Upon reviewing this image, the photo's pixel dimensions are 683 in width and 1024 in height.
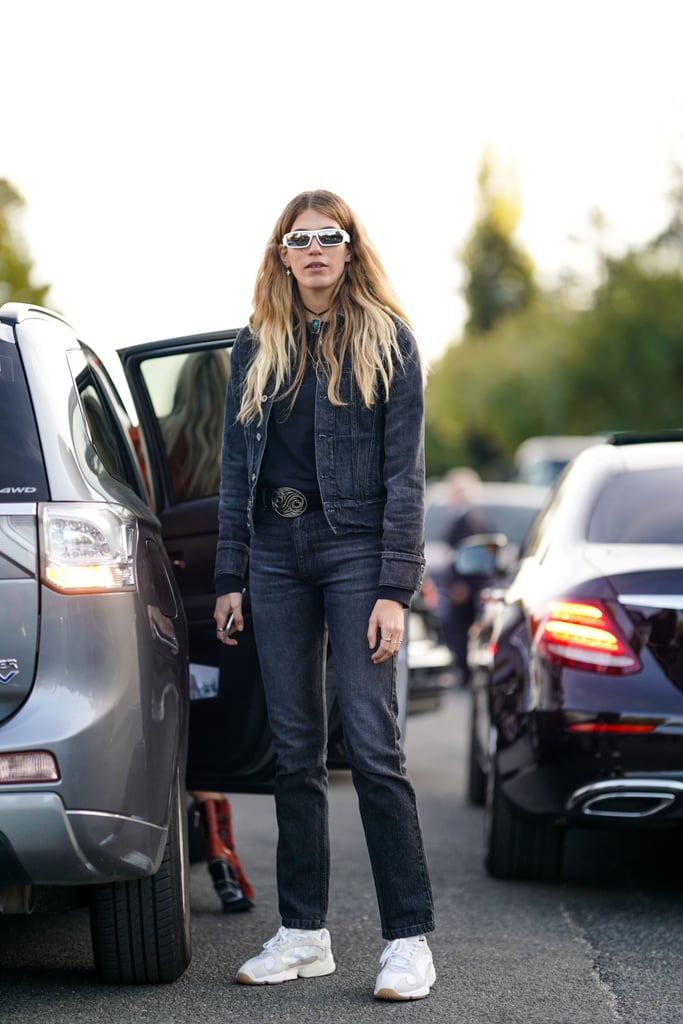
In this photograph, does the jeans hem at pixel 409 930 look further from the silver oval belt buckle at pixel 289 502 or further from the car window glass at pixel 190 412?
the car window glass at pixel 190 412

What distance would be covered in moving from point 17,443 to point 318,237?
997 millimetres

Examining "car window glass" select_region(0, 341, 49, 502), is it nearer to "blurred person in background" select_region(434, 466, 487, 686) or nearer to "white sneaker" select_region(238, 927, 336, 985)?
"white sneaker" select_region(238, 927, 336, 985)

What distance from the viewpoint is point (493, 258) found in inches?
3733

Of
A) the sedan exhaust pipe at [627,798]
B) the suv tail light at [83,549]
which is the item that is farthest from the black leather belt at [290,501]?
the sedan exhaust pipe at [627,798]

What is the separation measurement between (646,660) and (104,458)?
176 cm

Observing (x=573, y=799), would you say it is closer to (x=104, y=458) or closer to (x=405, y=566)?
(x=405, y=566)

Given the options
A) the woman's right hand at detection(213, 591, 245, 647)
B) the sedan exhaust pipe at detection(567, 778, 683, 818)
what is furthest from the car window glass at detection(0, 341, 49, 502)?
the sedan exhaust pipe at detection(567, 778, 683, 818)

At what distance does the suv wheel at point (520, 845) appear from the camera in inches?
215

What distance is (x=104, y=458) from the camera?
4.02m

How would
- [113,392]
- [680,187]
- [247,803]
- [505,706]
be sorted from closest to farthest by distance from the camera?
[113,392]
[505,706]
[247,803]
[680,187]

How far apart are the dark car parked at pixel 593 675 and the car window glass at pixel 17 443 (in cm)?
197

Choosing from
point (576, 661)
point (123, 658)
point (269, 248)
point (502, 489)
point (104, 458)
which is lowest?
point (502, 489)

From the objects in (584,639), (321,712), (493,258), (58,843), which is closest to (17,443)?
(58,843)

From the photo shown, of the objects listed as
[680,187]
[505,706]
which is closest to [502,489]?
[505,706]
